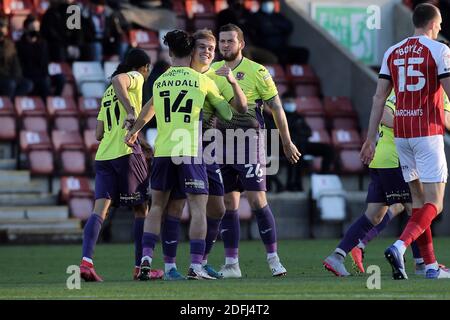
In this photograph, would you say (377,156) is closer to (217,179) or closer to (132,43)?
(217,179)

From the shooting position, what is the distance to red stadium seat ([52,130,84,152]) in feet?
67.4

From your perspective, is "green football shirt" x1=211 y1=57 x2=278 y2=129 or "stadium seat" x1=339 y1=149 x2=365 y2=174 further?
"stadium seat" x1=339 y1=149 x2=365 y2=174

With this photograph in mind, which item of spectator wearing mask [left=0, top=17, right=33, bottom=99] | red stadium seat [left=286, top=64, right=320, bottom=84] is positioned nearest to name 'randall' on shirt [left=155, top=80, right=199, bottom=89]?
spectator wearing mask [left=0, top=17, right=33, bottom=99]

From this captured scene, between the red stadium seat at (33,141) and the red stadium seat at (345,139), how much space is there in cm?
460

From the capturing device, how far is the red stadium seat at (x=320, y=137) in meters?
22.0

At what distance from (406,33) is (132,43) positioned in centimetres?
514

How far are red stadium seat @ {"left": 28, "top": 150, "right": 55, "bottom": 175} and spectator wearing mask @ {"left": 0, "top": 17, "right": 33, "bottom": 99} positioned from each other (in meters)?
1.21

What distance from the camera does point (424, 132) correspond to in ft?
36.1

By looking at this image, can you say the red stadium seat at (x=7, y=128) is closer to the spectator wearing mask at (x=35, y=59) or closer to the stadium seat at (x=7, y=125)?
the stadium seat at (x=7, y=125)

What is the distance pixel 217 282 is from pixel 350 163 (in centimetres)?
1121

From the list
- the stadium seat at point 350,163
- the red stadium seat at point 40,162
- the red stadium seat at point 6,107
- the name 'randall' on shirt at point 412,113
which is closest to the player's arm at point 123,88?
the name 'randall' on shirt at point 412,113

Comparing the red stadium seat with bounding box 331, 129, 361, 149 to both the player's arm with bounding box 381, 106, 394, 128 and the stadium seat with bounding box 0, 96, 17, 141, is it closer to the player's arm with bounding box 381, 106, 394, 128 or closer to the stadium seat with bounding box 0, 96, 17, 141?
the stadium seat with bounding box 0, 96, 17, 141
